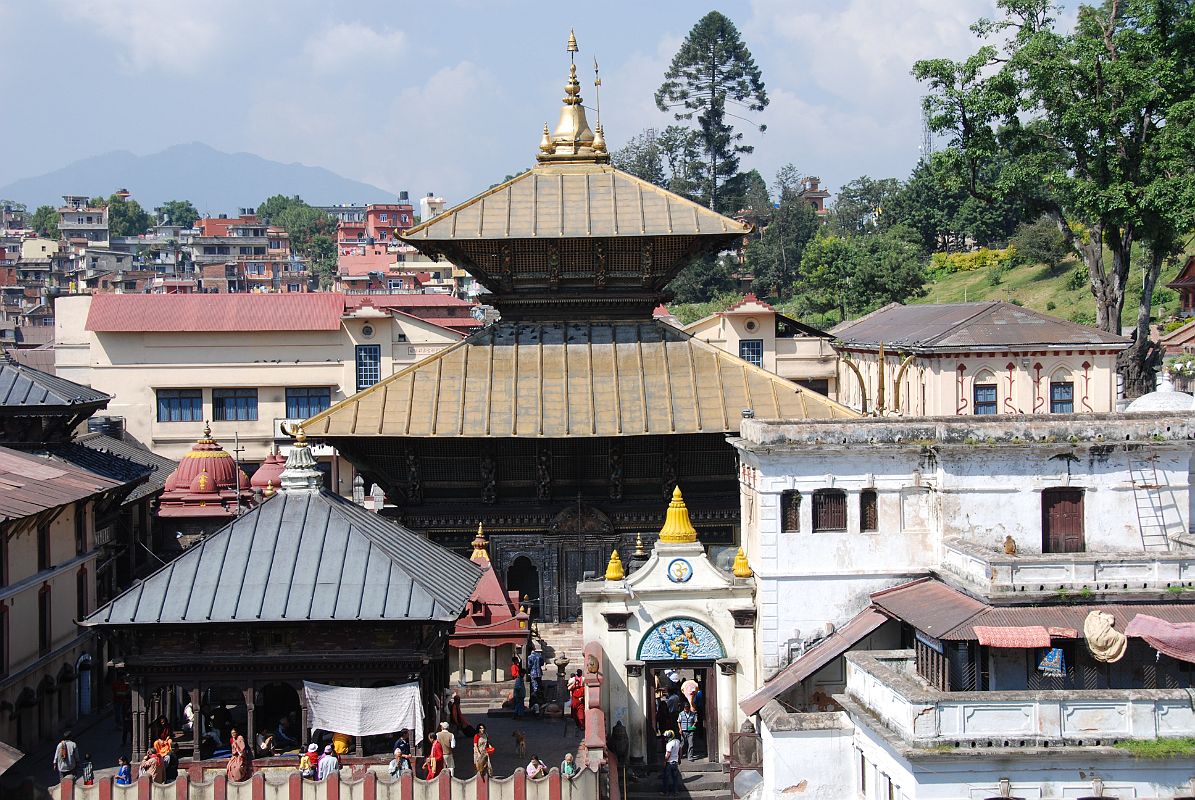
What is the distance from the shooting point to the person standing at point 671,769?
1088 inches

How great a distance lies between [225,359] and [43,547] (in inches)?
1378

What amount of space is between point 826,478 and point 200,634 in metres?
11.7

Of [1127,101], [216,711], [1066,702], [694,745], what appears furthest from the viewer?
[1127,101]

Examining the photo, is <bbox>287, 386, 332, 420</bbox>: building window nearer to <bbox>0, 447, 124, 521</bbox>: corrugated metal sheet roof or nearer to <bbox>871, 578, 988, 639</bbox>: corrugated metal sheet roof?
<bbox>0, 447, 124, 521</bbox>: corrugated metal sheet roof

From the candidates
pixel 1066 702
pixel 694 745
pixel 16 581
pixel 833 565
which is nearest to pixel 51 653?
pixel 16 581

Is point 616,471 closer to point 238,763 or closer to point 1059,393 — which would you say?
point 238,763

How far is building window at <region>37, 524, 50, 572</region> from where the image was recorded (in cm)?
3306

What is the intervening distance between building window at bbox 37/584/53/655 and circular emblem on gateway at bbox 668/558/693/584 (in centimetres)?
1370

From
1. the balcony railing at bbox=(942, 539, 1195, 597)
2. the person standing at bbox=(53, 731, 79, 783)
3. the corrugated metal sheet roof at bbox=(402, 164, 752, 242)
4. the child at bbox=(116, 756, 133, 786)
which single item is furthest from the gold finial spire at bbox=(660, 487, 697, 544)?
the person standing at bbox=(53, 731, 79, 783)

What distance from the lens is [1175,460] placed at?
94.6 ft

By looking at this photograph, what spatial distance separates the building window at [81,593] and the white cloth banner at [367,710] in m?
13.4

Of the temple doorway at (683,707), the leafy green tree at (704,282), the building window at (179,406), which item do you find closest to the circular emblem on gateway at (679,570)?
the temple doorway at (683,707)

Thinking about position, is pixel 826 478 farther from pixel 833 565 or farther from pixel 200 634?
pixel 200 634

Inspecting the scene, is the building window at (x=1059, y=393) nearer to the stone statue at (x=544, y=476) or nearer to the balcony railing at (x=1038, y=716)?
the stone statue at (x=544, y=476)
